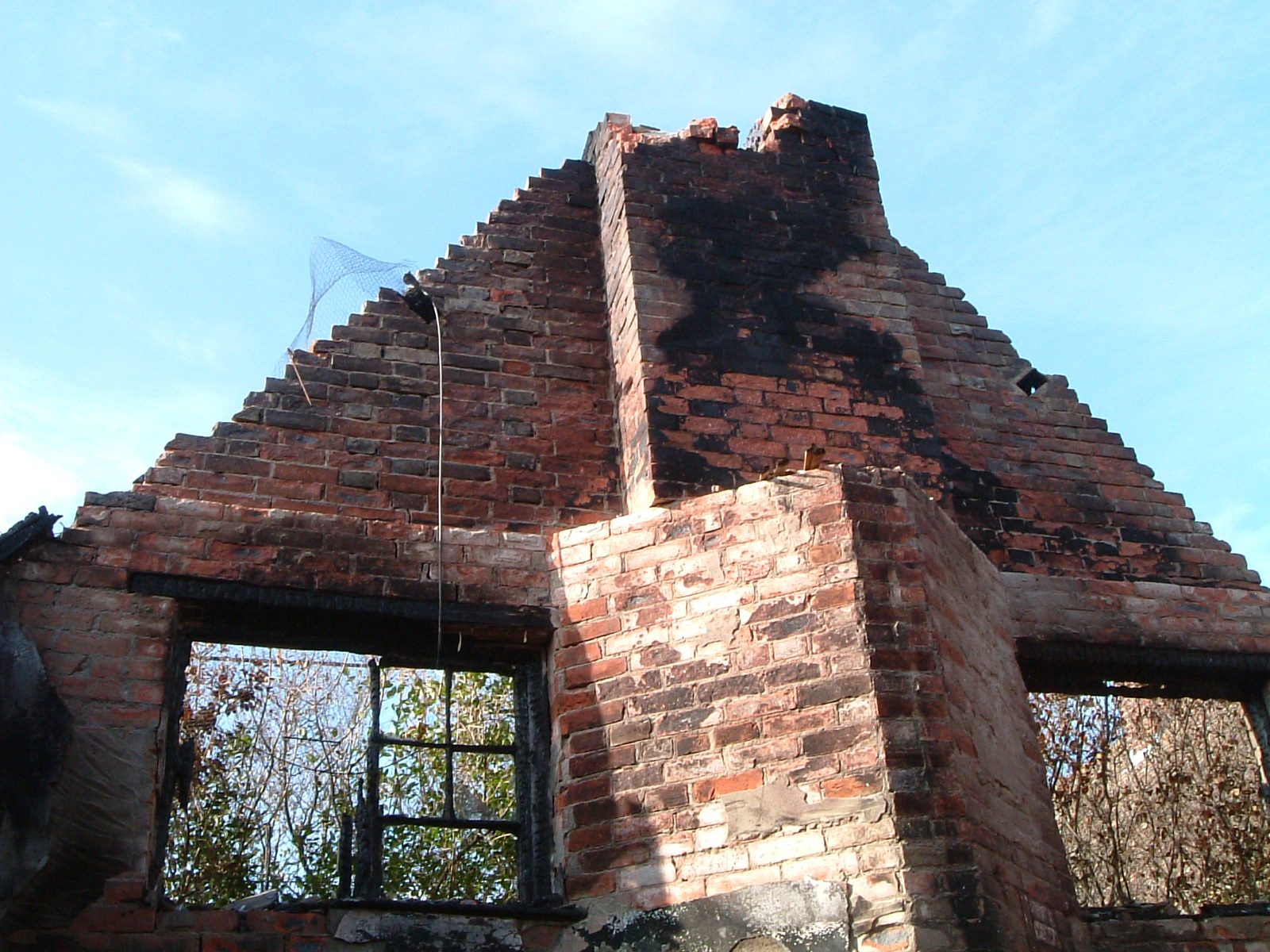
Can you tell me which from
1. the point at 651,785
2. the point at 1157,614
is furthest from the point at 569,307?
the point at 1157,614

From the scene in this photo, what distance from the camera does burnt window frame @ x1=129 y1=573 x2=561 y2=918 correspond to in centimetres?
476

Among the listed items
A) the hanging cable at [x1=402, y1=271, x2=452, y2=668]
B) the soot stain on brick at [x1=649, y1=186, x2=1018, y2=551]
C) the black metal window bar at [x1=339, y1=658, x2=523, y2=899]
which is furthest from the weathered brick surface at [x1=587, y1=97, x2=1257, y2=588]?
the black metal window bar at [x1=339, y1=658, x2=523, y2=899]

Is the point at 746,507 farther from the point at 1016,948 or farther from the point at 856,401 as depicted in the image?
the point at 1016,948

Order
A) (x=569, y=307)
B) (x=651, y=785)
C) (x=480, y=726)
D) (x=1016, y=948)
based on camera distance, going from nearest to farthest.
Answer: (x=1016, y=948)
(x=651, y=785)
(x=569, y=307)
(x=480, y=726)

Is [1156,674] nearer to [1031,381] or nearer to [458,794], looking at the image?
[1031,381]

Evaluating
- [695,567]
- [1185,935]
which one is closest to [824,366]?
[695,567]

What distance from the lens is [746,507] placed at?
4.93 meters

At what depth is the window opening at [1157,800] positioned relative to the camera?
34.8 feet

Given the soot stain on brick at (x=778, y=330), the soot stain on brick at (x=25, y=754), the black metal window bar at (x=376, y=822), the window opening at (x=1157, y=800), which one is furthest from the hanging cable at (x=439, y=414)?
the window opening at (x=1157, y=800)

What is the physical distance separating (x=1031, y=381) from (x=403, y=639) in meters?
3.74

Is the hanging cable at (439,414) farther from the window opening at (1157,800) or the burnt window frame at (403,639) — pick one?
the window opening at (1157,800)

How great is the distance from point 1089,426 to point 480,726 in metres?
6.79

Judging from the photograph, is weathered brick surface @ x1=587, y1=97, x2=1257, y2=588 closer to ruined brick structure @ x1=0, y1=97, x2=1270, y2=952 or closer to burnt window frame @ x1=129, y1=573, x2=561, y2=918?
ruined brick structure @ x1=0, y1=97, x2=1270, y2=952

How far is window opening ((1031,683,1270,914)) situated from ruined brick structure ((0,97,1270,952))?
5.05 metres
